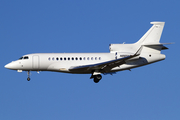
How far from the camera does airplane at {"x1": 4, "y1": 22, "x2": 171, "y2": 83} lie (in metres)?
40.1

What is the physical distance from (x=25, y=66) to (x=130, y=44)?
1255 centimetres

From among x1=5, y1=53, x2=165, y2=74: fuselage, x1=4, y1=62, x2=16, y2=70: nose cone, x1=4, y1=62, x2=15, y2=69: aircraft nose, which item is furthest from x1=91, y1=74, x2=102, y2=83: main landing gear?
x1=4, y1=62, x2=15, y2=69: aircraft nose

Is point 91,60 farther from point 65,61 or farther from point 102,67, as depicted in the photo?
point 65,61

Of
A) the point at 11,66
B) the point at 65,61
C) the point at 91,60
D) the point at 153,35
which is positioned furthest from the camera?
the point at 153,35

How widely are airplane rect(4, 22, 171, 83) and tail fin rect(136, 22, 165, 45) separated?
168 millimetres

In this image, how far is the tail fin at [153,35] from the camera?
42.1 meters

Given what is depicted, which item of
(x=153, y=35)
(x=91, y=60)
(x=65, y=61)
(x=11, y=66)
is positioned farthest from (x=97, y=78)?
(x=11, y=66)

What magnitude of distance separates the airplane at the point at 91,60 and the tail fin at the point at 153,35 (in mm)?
168

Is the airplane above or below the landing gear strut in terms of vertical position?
above

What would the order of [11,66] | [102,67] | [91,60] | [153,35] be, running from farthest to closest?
[153,35]
[11,66]
[91,60]
[102,67]

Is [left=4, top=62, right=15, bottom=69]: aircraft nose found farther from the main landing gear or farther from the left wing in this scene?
the main landing gear

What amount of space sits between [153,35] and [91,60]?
8.11 metres

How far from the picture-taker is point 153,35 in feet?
138

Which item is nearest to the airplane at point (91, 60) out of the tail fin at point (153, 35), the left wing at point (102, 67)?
the left wing at point (102, 67)
